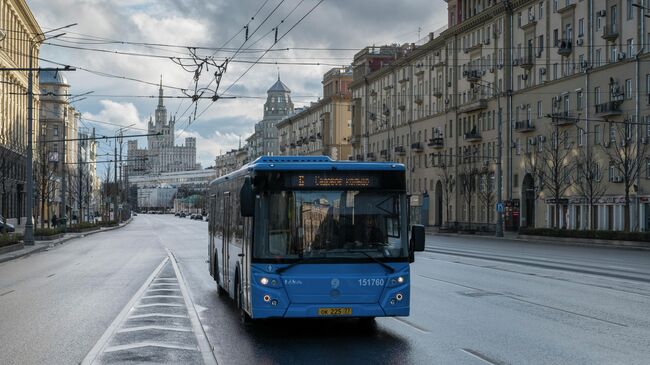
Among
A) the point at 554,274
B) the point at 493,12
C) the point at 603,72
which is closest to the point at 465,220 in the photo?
the point at 493,12

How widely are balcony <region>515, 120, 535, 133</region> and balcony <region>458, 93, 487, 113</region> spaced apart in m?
7.22

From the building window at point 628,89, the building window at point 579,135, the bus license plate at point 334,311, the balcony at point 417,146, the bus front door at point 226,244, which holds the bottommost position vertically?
the bus license plate at point 334,311

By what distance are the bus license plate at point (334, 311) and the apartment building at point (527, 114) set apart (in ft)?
119

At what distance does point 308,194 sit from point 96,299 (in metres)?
7.81

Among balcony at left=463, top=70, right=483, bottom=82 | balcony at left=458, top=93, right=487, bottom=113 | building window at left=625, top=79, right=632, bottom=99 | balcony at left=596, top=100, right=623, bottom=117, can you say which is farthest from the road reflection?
balcony at left=463, top=70, right=483, bottom=82

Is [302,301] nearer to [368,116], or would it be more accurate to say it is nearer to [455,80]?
[455,80]

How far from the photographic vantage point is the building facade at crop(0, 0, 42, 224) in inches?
2712

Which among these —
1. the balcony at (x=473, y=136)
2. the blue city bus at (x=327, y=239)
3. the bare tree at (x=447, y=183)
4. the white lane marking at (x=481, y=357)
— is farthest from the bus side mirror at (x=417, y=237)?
the bare tree at (x=447, y=183)

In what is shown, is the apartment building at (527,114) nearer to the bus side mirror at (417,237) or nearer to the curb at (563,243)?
the curb at (563,243)

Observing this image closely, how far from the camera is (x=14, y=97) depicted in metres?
79.8

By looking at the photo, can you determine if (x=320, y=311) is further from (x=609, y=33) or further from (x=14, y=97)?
(x=14, y=97)

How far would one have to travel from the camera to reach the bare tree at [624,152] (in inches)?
2046

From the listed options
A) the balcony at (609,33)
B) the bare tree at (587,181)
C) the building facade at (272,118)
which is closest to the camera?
the balcony at (609,33)

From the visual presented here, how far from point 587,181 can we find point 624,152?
6.24m
